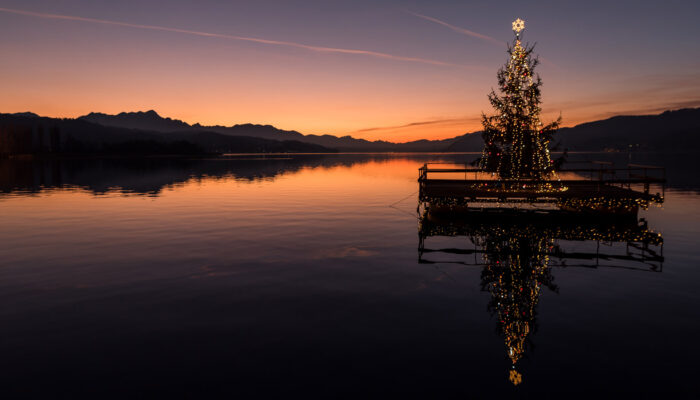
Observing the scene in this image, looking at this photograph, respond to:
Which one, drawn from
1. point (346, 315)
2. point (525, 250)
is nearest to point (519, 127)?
point (525, 250)

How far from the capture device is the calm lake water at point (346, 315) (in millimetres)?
8336

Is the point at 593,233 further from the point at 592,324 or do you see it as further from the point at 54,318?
the point at 54,318

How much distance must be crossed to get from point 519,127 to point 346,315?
76.4ft

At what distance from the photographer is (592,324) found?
35.4ft

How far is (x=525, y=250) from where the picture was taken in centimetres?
1898

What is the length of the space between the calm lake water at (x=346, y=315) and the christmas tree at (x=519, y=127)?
7.89 metres

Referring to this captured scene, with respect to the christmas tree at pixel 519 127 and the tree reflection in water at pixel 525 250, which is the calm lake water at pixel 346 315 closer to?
the tree reflection in water at pixel 525 250

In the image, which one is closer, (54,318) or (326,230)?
(54,318)

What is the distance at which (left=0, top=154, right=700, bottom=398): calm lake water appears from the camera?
27.3ft

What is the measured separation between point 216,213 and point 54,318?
20675 mm

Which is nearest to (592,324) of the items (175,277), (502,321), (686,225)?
(502,321)

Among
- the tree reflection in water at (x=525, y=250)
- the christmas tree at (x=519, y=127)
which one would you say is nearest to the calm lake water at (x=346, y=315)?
the tree reflection in water at (x=525, y=250)

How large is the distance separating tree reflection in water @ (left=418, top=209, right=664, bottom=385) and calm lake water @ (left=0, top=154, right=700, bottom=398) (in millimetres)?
105

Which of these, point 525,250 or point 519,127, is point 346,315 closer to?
point 525,250
